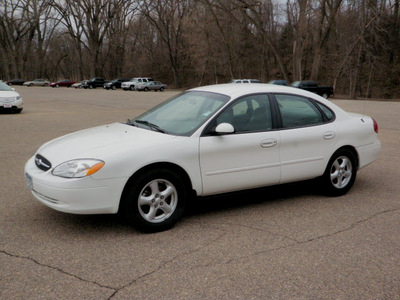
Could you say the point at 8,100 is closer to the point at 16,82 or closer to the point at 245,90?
the point at 245,90

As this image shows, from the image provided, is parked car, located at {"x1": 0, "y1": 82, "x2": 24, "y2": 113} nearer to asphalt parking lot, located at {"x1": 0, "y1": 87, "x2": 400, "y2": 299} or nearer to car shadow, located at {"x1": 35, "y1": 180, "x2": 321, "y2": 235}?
asphalt parking lot, located at {"x1": 0, "y1": 87, "x2": 400, "y2": 299}

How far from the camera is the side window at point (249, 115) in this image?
4656mm

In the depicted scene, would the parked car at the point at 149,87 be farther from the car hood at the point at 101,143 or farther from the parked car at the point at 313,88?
the car hood at the point at 101,143

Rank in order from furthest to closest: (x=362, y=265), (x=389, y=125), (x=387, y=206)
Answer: (x=389, y=125)
(x=387, y=206)
(x=362, y=265)

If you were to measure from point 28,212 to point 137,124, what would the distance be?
5.39 ft

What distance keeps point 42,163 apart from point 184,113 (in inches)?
67.3

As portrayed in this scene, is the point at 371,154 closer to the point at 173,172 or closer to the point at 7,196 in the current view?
the point at 173,172

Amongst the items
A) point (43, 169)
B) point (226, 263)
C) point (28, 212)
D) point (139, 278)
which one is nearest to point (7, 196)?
point (28, 212)

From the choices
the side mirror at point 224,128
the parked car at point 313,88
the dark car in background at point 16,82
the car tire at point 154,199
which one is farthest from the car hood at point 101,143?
the dark car in background at point 16,82

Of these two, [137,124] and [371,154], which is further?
[371,154]

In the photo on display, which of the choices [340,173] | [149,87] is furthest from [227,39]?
[340,173]

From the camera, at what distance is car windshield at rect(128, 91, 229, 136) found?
455 cm

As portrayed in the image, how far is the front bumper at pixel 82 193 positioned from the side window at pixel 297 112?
7.34 feet

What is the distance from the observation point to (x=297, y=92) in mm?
5332
